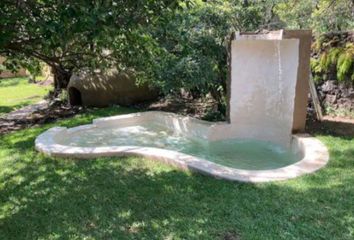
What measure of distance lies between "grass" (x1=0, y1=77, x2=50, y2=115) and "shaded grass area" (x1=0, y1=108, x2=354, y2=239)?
22.8ft

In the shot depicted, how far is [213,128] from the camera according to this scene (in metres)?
7.49

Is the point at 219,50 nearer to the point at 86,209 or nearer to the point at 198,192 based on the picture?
the point at 198,192

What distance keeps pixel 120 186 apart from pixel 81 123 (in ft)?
14.1

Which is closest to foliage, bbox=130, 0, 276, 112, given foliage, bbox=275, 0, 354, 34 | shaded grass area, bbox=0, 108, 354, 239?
shaded grass area, bbox=0, 108, 354, 239

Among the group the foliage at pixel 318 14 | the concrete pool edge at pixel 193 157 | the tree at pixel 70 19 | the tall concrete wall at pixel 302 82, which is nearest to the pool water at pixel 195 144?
the concrete pool edge at pixel 193 157

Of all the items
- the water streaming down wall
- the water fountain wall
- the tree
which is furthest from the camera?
the water streaming down wall

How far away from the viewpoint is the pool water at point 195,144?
6.25 metres

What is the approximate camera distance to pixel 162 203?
4.20m

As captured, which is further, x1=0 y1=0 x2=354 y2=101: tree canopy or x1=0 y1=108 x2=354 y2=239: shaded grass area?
x1=0 y1=108 x2=354 y2=239: shaded grass area

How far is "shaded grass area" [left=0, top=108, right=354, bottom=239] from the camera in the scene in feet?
11.8

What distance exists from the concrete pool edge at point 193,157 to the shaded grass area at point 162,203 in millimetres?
153

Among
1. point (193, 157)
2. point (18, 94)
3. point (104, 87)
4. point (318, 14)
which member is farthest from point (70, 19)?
point (18, 94)

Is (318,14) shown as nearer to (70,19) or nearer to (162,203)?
(162,203)

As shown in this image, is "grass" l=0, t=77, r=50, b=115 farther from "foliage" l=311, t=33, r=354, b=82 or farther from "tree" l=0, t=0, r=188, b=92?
"foliage" l=311, t=33, r=354, b=82
